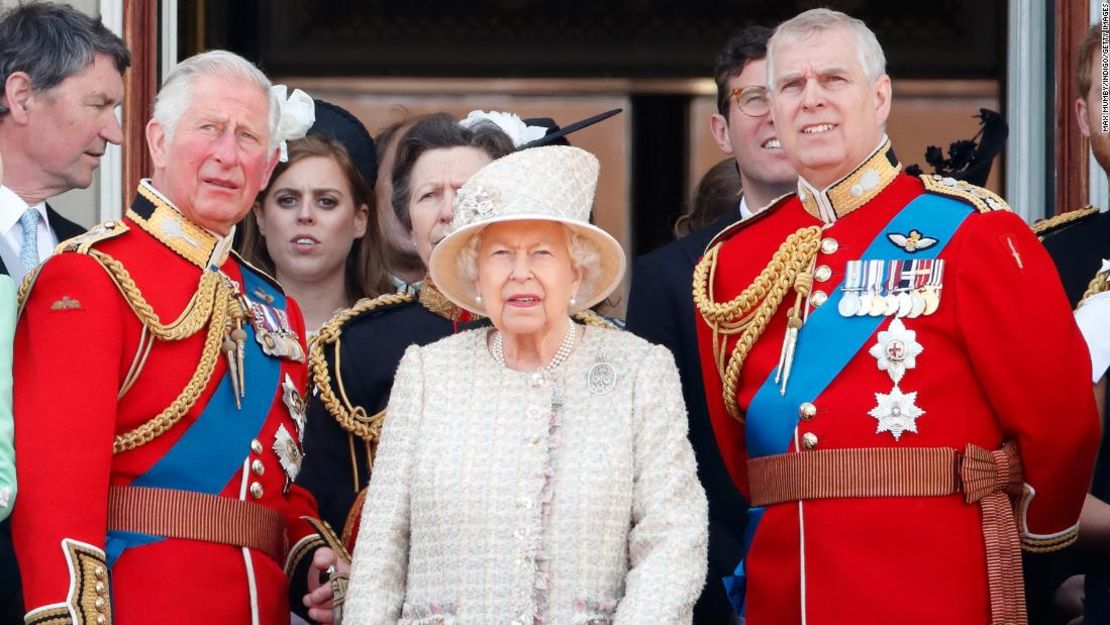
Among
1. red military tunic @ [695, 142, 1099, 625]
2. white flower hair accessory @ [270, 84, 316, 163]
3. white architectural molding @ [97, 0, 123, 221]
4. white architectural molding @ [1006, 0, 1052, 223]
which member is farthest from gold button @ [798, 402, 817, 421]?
white architectural molding @ [97, 0, 123, 221]

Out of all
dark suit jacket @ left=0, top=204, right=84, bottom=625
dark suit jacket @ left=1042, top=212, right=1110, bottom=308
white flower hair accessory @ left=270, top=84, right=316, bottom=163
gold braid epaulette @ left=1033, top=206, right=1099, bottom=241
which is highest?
white flower hair accessory @ left=270, top=84, right=316, bottom=163

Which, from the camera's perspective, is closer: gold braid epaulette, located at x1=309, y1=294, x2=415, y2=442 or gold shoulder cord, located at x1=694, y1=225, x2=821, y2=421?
gold shoulder cord, located at x1=694, y1=225, x2=821, y2=421

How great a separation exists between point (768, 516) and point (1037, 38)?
2.16 metres

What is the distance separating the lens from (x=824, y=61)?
4.46 metres

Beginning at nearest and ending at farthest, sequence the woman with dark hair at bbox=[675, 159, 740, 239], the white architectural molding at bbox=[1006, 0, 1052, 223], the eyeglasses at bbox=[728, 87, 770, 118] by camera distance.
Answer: the eyeglasses at bbox=[728, 87, 770, 118] < the white architectural molding at bbox=[1006, 0, 1052, 223] < the woman with dark hair at bbox=[675, 159, 740, 239]

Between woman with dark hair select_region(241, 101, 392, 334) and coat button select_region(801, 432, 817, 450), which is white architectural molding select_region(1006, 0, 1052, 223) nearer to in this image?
woman with dark hair select_region(241, 101, 392, 334)

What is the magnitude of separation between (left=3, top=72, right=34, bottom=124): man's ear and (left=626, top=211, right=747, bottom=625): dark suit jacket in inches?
58.1

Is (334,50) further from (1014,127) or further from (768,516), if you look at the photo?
(768,516)

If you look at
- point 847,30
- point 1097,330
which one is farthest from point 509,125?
point 1097,330

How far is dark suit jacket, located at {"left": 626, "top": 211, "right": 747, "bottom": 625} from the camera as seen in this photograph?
4824mm

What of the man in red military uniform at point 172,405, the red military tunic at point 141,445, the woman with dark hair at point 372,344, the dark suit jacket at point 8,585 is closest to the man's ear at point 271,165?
the man in red military uniform at point 172,405

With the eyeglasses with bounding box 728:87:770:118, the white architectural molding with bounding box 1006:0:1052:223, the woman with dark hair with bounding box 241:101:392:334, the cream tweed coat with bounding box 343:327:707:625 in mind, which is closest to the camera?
the cream tweed coat with bounding box 343:327:707:625

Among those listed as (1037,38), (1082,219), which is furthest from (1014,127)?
(1082,219)

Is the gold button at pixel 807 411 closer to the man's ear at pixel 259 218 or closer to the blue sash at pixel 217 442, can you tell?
the blue sash at pixel 217 442
